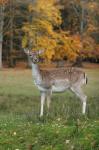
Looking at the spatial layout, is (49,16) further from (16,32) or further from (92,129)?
(92,129)

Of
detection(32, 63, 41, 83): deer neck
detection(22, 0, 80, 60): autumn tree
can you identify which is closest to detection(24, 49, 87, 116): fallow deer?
detection(32, 63, 41, 83): deer neck

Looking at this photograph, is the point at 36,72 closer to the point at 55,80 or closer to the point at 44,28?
the point at 55,80

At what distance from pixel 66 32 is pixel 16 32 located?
194 inches

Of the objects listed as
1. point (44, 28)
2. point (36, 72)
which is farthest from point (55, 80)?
point (44, 28)

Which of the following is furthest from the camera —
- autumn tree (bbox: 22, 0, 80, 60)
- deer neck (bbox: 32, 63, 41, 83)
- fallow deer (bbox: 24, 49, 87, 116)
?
autumn tree (bbox: 22, 0, 80, 60)

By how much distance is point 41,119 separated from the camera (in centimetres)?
1072

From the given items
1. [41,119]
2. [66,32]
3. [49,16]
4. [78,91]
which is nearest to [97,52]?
[66,32]

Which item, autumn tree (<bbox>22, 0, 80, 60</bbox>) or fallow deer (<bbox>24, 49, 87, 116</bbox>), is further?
autumn tree (<bbox>22, 0, 80, 60</bbox>)

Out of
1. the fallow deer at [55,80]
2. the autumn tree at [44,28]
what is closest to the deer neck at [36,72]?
the fallow deer at [55,80]

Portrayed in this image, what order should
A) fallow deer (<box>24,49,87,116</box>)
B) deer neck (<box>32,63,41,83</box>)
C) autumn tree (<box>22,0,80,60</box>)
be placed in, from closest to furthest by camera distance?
fallow deer (<box>24,49,87,116</box>) → deer neck (<box>32,63,41,83</box>) → autumn tree (<box>22,0,80,60</box>)

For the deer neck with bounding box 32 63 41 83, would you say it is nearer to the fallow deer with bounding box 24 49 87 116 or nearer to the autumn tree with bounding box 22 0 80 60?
the fallow deer with bounding box 24 49 87 116

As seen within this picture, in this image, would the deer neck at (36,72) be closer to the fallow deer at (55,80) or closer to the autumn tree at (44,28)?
the fallow deer at (55,80)

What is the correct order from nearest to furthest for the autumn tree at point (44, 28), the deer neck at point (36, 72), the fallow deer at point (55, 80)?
the fallow deer at point (55, 80)
the deer neck at point (36, 72)
the autumn tree at point (44, 28)

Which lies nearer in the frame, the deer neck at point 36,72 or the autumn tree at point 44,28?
the deer neck at point 36,72
